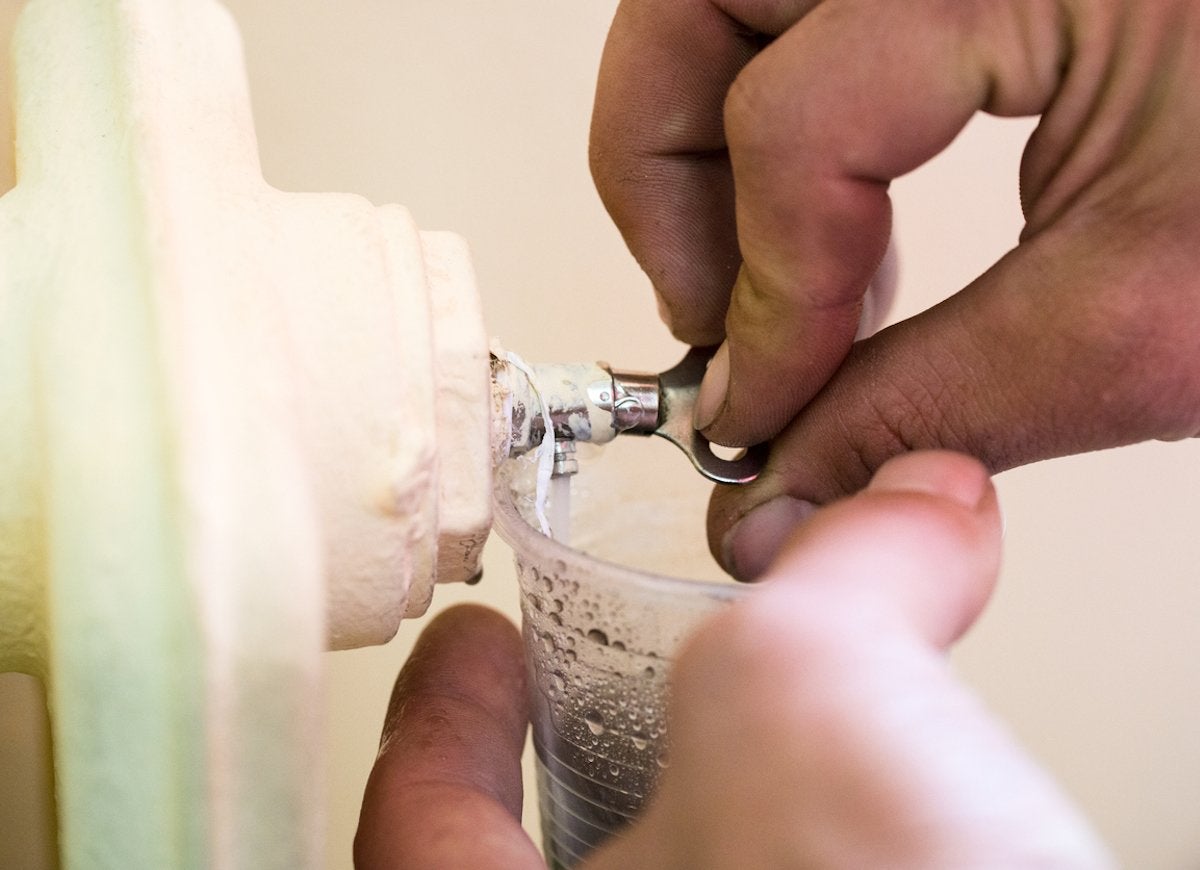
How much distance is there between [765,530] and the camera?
0.22 metres

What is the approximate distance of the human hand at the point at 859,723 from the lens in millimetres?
83

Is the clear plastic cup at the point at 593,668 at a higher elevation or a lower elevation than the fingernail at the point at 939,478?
lower

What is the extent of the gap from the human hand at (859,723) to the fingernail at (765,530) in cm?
8

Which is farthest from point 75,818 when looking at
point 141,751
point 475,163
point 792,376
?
point 475,163

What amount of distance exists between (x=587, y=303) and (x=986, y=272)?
185 mm

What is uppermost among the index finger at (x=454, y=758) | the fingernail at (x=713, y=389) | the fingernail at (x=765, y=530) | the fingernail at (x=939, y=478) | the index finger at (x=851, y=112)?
the index finger at (x=851, y=112)

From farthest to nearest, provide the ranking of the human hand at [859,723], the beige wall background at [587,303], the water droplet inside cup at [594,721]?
the beige wall background at [587,303]
the water droplet inside cup at [594,721]
the human hand at [859,723]

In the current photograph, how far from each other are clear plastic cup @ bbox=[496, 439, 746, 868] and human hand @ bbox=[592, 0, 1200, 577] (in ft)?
0.15

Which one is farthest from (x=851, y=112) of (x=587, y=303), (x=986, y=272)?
(x=587, y=303)

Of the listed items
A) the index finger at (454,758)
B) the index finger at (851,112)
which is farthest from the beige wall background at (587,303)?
the index finger at (851,112)

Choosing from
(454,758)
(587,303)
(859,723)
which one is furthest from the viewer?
(587,303)

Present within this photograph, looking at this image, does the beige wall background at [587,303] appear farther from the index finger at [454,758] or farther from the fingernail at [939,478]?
the fingernail at [939,478]

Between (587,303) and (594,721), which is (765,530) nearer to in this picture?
(594,721)

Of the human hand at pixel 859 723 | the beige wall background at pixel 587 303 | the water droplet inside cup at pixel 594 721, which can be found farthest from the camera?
the beige wall background at pixel 587 303
